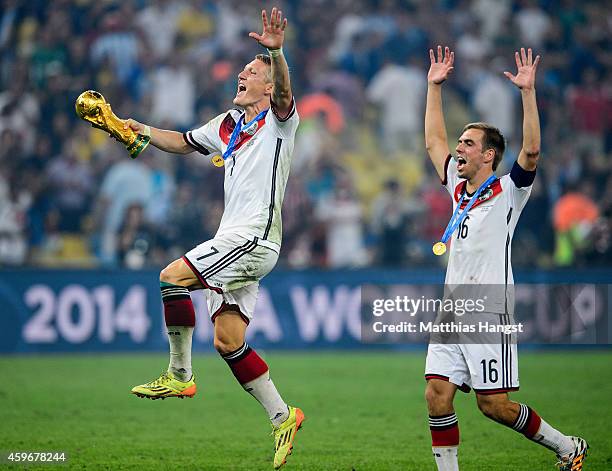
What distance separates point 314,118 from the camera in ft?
A: 64.4

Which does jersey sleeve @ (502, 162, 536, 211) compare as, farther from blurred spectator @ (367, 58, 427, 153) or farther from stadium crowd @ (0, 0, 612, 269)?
blurred spectator @ (367, 58, 427, 153)

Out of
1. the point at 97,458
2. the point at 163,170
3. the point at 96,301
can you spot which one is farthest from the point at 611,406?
the point at 163,170

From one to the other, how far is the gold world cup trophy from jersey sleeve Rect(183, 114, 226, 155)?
1.18ft

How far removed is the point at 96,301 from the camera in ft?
52.5

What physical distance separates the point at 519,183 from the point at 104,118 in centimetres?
314

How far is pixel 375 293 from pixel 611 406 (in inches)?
210

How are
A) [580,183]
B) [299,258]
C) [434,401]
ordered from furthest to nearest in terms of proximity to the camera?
[580,183]
[299,258]
[434,401]

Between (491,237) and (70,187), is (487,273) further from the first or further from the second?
(70,187)

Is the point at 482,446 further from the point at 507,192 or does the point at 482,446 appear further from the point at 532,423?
the point at 507,192

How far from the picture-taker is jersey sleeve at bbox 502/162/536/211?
741cm

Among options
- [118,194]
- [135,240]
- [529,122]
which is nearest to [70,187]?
[118,194]

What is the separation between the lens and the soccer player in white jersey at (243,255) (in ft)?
25.9

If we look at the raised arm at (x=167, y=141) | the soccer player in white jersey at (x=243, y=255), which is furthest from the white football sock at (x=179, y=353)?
the raised arm at (x=167, y=141)

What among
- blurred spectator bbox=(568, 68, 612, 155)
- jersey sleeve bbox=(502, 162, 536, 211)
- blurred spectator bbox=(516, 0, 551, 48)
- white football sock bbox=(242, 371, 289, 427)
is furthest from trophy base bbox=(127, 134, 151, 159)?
blurred spectator bbox=(516, 0, 551, 48)
